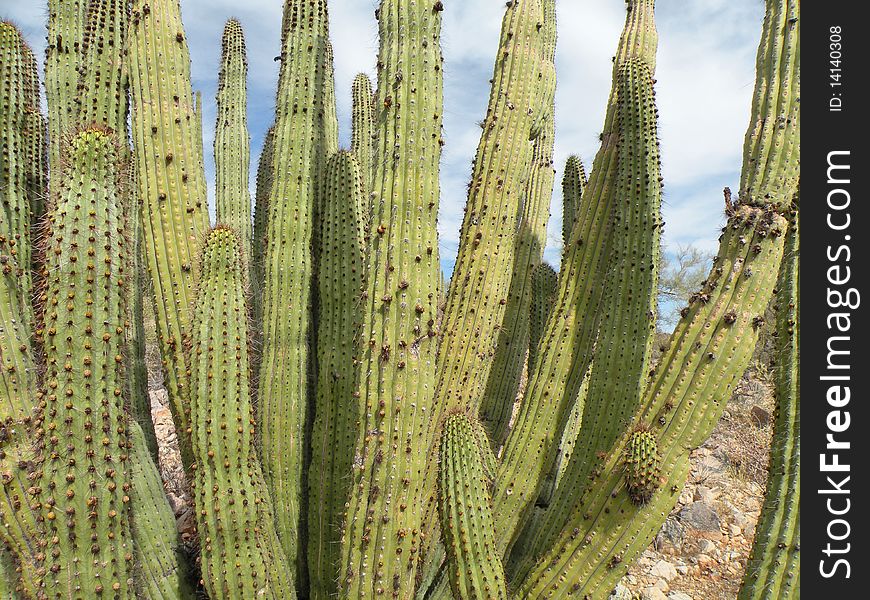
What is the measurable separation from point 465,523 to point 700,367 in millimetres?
1433

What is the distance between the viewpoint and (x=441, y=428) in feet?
10.7

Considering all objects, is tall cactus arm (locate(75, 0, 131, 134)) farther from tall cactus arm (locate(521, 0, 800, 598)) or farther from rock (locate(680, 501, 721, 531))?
rock (locate(680, 501, 721, 531))

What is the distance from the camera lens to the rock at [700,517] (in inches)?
278

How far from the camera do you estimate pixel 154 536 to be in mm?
3334

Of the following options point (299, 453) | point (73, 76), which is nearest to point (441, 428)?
point (299, 453)

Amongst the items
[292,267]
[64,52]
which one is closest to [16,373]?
[292,267]

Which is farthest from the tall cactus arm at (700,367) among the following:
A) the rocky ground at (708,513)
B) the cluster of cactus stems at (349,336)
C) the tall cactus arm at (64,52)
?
the tall cactus arm at (64,52)

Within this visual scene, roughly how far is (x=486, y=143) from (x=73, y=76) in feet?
9.94

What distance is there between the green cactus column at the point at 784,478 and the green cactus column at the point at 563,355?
53.9 inches

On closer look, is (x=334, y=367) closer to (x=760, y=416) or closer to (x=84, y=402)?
(x=84, y=402)

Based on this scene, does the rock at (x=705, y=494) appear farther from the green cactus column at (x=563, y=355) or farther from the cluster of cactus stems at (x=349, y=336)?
the green cactus column at (x=563, y=355)

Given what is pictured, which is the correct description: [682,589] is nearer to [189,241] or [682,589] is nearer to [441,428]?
[441,428]

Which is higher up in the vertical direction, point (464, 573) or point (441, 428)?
point (441, 428)

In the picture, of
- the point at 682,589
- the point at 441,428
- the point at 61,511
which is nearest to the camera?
the point at 61,511
